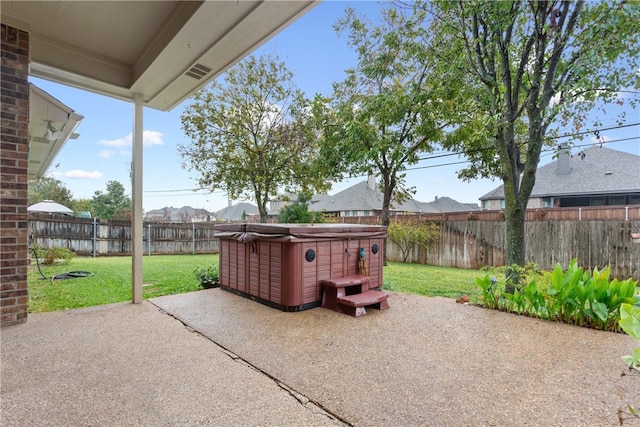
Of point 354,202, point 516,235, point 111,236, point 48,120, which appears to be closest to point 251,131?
point 48,120

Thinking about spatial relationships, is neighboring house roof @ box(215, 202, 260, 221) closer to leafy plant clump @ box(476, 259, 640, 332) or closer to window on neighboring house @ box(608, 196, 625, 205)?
window on neighboring house @ box(608, 196, 625, 205)

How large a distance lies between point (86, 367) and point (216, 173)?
17.6 ft

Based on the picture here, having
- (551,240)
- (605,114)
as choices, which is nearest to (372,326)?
(605,114)

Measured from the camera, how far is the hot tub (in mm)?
3582

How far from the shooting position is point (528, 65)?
4.12 meters

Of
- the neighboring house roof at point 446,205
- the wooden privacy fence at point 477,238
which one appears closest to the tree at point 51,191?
the wooden privacy fence at point 477,238

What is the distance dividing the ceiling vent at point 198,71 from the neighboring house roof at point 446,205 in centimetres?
2541

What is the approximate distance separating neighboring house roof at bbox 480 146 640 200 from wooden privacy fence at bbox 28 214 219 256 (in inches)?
540

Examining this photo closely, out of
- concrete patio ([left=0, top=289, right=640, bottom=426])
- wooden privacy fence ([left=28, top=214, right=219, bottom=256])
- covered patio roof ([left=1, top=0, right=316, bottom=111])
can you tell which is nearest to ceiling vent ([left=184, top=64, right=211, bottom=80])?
covered patio roof ([left=1, top=0, right=316, bottom=111])

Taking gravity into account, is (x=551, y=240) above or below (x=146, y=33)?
below

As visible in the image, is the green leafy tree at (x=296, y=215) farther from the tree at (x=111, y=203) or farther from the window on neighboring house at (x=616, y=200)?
the window on neighboring house at (x=616, y=200)

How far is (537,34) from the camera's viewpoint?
3.33m

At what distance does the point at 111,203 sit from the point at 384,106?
13447 mm

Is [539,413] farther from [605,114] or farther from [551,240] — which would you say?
[551,240]
